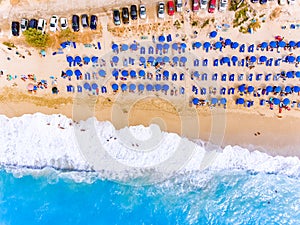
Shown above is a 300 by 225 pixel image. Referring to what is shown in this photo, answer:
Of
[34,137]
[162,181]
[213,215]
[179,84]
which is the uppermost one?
[179,84]

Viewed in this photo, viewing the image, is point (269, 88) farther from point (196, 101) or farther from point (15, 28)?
point (15, 28)

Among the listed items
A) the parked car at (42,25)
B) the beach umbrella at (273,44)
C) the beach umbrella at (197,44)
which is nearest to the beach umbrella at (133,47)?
the beach umbrella at (197,44)

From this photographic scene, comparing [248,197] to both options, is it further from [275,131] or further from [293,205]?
[275,131]

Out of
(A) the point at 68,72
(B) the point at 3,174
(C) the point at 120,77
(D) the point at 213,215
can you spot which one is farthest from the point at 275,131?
(B) the point at 3,174

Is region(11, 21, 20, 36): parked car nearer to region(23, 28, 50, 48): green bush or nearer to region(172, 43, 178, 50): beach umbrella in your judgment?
region(23, 28, 50, 48): green bush

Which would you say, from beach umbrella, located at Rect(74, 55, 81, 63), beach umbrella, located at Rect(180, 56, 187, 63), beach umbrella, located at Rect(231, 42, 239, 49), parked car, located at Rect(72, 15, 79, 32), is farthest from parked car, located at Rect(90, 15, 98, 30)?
beach umbrella, located at Rect(231, 42, 239, 49)

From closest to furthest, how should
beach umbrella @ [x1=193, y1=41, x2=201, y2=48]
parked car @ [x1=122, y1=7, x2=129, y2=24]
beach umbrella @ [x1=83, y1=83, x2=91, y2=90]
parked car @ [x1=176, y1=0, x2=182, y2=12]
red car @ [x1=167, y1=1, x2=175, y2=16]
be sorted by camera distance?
parked car @ [x1=176, y1=0, x2=182, y2=12] → red car @ [x1=167, y1=1, x2=175, y2=16] → parked car @ [x1=122, y1=7, x2=129, y2=24] → beach umbrella @ [x1=193, y1=41, x2=201, y2=48] → beach umbrella @ [x1=83, y1=83, x2=91, y2=90]
